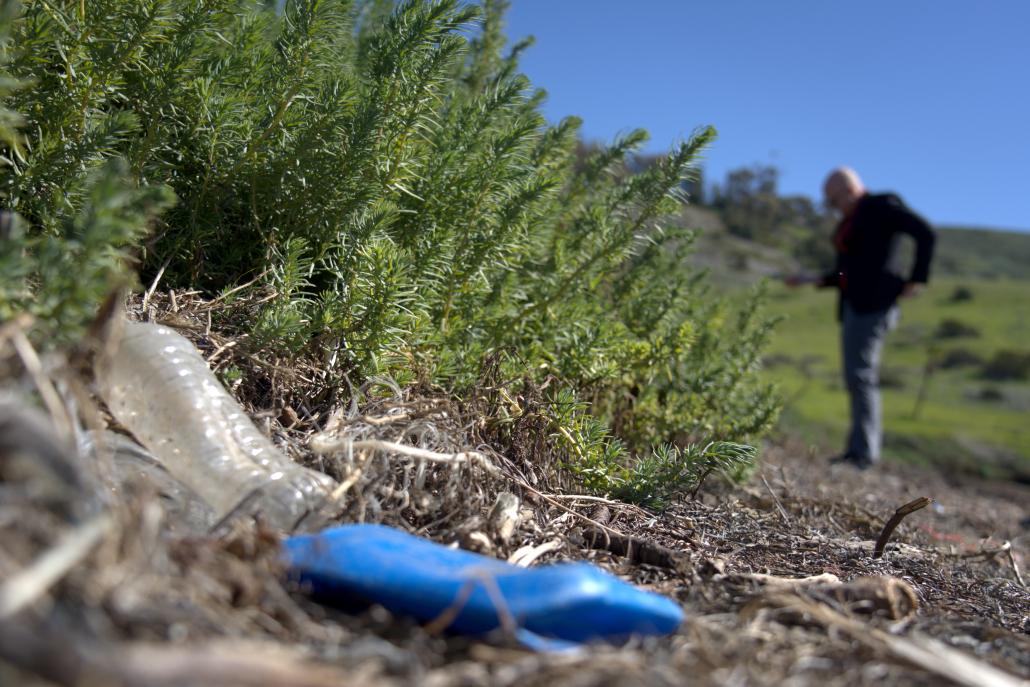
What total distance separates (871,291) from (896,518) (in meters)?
3.34

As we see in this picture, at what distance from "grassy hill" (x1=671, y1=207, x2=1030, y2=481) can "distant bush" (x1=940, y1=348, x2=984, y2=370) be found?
25 millimetres

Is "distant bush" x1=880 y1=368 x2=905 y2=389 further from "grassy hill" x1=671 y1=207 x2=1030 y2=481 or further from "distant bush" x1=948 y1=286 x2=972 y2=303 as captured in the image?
"distant bush" x1=948 y1=286 x2=972 y2=303

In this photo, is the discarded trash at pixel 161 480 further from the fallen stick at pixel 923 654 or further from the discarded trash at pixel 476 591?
the fallen stick at pixel 923 654

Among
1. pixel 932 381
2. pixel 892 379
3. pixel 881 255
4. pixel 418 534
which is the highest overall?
pixel 881 255

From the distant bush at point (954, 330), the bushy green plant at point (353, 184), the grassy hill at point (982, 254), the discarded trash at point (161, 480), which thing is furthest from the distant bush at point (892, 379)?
the grassy hill at point (982, 254)

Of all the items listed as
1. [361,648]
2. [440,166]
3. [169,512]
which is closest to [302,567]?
[361,648]

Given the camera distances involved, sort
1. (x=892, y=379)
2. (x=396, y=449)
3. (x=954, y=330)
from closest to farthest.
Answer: (x=396, y=449) → (x=892, y=379) → (x=954, y=330)

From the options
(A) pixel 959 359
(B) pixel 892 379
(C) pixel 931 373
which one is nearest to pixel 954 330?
(A) pixel 959 359

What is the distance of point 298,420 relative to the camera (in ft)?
5.50

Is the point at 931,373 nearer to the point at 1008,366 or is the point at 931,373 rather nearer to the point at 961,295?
the point at 1008,366

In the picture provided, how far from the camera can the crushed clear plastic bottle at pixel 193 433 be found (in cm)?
Result: 137

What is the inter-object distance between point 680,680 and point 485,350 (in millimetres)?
1383

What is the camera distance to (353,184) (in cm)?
188

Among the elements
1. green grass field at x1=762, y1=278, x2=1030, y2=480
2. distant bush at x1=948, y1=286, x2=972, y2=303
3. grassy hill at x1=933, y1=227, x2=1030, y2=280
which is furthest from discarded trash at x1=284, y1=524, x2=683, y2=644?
grassy hill at x1=933, y1=227, x2=1030, y2=280
